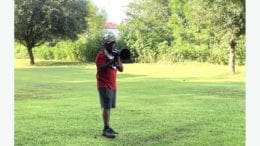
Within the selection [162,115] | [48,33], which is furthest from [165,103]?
[48,33]

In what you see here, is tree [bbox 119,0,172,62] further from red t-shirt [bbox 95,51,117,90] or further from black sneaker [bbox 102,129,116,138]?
black sneaker [bbox 102,129,116,138]

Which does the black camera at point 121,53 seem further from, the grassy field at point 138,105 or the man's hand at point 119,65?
the grassy field at point 138,105

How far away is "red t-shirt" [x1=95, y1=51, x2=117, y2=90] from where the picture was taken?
6027 millimetres

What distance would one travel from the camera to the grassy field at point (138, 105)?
6145mm

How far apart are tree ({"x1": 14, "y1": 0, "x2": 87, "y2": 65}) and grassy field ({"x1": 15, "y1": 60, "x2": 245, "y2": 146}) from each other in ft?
1.09

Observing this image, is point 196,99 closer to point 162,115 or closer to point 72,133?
point 162,115

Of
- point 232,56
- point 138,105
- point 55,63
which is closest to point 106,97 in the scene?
point 138,105

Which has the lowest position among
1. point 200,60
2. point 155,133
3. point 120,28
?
point 155,133

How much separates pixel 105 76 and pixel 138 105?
3.06 ft

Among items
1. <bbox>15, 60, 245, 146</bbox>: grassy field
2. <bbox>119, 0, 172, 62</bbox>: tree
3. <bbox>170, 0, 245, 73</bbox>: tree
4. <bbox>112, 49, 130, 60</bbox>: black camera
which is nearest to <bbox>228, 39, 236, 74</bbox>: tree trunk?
<bbox>170, 0, 245, 73</bbox>: tree

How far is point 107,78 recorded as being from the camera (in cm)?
609
